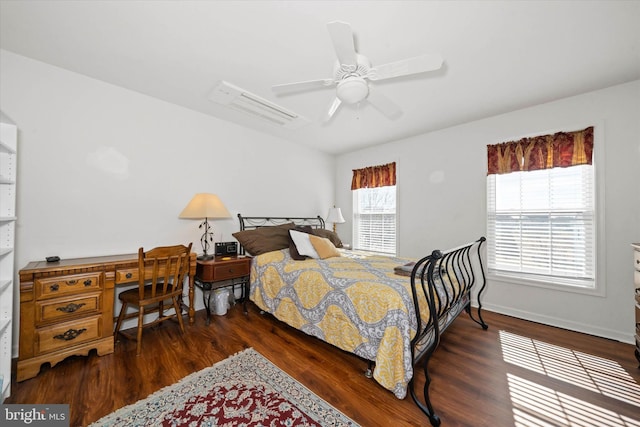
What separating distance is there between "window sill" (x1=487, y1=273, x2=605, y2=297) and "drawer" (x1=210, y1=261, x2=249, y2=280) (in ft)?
10.4

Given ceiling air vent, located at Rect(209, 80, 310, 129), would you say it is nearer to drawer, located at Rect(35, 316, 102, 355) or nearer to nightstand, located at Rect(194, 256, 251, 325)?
nightstand, located at Rect(194, 256, 251, 325)

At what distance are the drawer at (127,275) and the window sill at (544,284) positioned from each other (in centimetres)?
405

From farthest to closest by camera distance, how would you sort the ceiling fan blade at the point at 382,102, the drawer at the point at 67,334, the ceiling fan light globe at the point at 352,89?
1. the ceiling fan blade at the point at 382,102
2. the drawer at the point at 67,334
3. the ceiling fan light globe at the point at 352,89

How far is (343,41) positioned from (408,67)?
1.59 ft

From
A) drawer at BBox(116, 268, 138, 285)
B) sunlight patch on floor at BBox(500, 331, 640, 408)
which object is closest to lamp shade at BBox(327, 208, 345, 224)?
sunlight patch on floor at BBox(500, 331, 640, 408)

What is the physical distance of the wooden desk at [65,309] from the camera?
173cm

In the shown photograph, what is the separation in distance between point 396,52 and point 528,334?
3079 mm

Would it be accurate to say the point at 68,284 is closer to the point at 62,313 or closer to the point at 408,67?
the point at 62,313

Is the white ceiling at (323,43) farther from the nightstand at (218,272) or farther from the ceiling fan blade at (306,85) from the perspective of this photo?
the nightstand at (218,272)

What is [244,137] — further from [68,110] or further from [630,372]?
[630,372]

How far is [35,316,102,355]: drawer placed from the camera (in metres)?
1.78

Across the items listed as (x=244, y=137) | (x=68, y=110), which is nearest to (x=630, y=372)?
(x=244, y=137)

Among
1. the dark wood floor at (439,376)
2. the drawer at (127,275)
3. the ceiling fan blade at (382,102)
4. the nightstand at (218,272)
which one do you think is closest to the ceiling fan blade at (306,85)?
the ceiling fan blade at (382,102)

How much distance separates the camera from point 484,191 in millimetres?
3195
